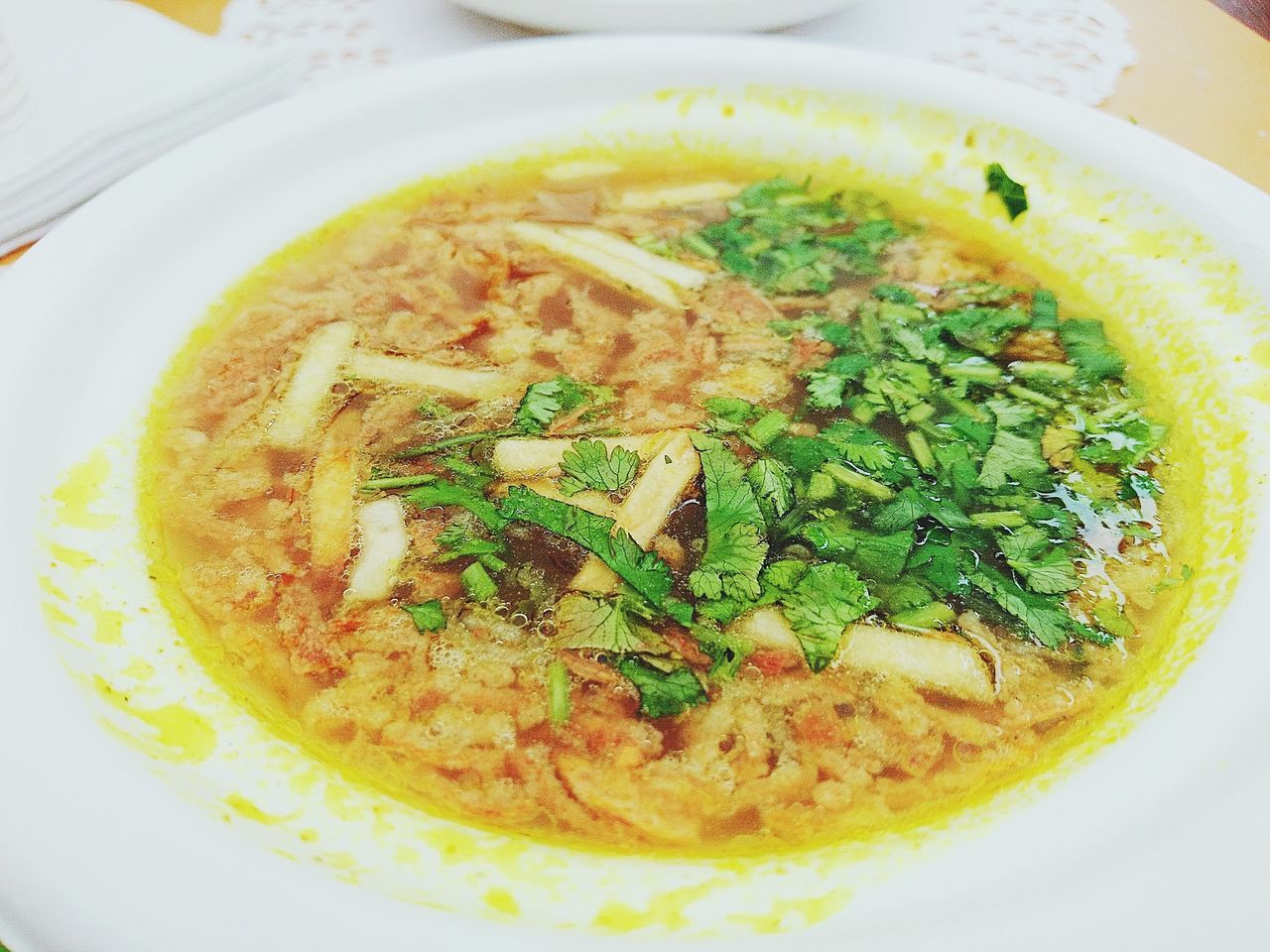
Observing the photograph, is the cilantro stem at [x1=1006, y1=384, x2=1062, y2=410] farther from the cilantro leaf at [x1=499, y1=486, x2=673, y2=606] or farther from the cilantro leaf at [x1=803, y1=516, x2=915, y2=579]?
the cilantro leaf at [x1=499, y1=486, x2=673, y2=606]

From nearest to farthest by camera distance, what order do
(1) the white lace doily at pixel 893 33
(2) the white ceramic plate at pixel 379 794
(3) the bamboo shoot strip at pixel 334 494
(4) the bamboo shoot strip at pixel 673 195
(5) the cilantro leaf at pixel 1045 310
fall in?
1. (2) the white ceramic plate at pixel 379 794
2. (3) the bamboo shoot strip at pixel 334 494
3. (5) the cilantro leaf at pixel 1045 310
4. (4) the bamboo shoot strip at pixel 673 195
5. (1) the white lace doily at pixel 893 33

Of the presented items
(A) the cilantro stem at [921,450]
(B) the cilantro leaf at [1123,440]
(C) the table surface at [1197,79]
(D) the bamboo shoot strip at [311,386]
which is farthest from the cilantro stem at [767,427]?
(C) the table surface at [1197,79]

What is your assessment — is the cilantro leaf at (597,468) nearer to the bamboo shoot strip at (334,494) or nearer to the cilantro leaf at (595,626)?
the cilantro leaf at (595,626)

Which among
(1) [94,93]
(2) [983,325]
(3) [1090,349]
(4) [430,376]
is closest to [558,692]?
(4) [430,376]

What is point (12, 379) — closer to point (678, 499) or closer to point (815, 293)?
point (678, 499)

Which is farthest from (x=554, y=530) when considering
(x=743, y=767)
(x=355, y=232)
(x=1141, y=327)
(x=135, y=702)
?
(x=1141, y=327)

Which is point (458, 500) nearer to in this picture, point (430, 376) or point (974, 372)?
point (430, 376)
